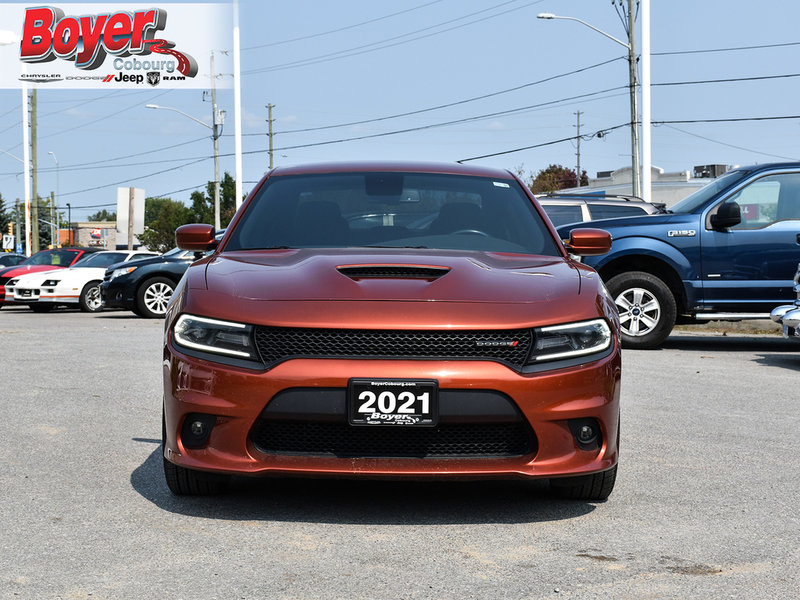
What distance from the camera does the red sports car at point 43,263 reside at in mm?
23531

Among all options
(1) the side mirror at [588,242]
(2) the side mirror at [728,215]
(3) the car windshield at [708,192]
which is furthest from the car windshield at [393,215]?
(3) the car windshield at [708,192]

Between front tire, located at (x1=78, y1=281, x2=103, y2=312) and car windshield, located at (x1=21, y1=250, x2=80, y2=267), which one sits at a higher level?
car windshield, located at (x1=21, y1=250, x2=80, y2=267)

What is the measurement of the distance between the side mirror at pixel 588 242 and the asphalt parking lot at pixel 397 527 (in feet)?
3.75

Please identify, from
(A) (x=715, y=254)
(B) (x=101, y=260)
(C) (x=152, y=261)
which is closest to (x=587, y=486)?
(A) (x=715, y=254)

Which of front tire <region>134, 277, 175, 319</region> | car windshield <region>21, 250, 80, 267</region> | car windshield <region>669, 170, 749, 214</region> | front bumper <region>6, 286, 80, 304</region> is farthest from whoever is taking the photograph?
car windshield <region>21, 250, 80, 267</region>

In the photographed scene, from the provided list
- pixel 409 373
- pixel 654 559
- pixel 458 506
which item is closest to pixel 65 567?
pixel 409 373

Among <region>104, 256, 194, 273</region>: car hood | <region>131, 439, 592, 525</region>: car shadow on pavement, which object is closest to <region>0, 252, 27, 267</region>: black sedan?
<region>104, 256, 194, 273</region>: car hood

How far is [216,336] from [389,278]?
0.76 m

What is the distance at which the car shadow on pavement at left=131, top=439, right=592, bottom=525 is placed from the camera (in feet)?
15.3

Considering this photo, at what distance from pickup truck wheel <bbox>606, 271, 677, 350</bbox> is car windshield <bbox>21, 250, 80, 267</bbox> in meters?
15.7

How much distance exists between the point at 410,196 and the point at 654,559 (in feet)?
8.40

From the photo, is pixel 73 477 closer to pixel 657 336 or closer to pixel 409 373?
pixel 409 373

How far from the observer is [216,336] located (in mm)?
4484

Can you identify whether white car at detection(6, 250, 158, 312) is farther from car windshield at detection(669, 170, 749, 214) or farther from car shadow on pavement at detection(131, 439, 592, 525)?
car shadow on pavement at detection(131, 439, 592, 525)
